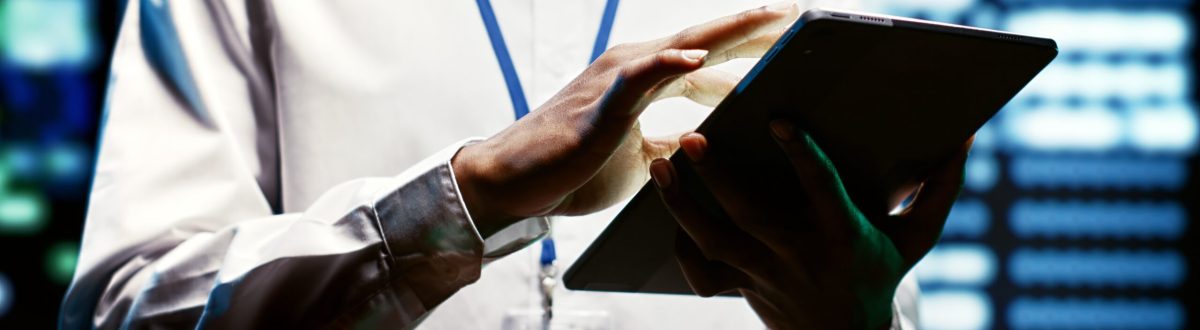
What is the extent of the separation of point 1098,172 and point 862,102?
76.6 inches

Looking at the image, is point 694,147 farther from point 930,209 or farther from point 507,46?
point 507,46

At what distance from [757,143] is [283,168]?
0.61 meters

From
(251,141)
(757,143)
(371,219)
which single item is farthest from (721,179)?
(251,141)

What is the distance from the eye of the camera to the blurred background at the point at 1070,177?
2232 millimetres

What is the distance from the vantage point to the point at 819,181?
0.72 meters

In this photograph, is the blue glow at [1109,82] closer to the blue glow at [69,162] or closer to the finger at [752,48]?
the finger at [752,48]

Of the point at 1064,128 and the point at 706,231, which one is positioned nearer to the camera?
the point at 706,231

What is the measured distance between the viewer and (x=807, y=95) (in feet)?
2.22

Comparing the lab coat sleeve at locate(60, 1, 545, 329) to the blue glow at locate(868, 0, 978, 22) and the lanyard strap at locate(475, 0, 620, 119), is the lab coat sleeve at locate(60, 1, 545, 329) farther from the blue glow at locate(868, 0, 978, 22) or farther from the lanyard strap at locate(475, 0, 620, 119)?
the blue glow at locate(868, 0, 978, 22)

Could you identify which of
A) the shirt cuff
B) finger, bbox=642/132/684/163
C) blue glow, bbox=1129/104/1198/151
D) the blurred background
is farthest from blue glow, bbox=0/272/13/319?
blue glow, bbox=1129/104/1198/151

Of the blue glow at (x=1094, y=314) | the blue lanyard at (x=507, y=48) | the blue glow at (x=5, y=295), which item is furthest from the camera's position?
the blue glow at (x=1094, y=314)

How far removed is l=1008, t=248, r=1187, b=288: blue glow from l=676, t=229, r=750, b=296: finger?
1.67 metres

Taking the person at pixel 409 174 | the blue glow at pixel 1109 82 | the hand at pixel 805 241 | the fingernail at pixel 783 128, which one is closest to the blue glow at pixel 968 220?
the blue glow at pixel 1109 82

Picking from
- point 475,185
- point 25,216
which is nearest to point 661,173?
point 475,185
